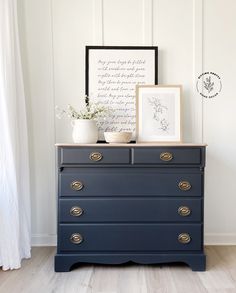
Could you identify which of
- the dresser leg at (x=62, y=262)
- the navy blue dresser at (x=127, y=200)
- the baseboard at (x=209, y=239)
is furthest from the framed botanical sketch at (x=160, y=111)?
the dresser leg at (x=62, y=262)

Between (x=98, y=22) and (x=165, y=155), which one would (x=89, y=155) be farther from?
(x=98, y=22)

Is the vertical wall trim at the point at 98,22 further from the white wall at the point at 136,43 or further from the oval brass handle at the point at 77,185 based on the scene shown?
the oval brass handle at the point at 77,185

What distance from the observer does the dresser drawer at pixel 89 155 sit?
84.0 inches

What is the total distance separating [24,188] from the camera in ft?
7.87

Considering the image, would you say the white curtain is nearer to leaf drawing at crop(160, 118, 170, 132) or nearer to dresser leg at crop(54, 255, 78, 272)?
dresser leg at crop(54, 255, 78, 272)

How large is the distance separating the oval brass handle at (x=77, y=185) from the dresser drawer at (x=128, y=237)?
0.26 meters

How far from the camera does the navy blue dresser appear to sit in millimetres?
2145

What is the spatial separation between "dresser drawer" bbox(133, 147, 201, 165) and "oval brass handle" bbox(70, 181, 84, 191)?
0.41 metres

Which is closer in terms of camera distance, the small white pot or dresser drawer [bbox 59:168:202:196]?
dresser drawer [bbox 59:168:202:196]

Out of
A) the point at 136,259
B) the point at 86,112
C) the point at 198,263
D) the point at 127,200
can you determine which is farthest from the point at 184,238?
the point at 86,112

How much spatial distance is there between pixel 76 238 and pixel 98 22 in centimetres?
175

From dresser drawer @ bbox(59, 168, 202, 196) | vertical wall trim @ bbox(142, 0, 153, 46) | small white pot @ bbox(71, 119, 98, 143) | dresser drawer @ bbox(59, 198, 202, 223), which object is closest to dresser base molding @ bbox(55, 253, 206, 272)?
dresser drawer @ bbox(59, 198, 202, 223)

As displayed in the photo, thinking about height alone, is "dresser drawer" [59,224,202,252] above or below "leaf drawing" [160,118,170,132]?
below

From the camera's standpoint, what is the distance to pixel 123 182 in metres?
2.16
